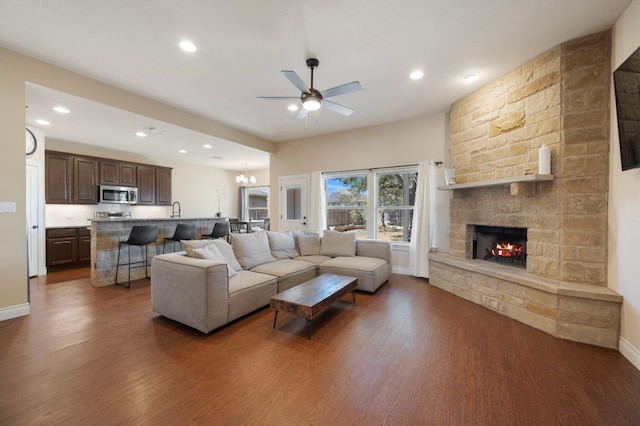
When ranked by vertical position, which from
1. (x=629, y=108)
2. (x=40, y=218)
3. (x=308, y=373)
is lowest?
(x=308, y=373)

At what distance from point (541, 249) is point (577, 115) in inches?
55.8

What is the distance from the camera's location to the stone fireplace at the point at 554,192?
98.3 inches

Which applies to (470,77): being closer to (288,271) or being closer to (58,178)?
(288,271)

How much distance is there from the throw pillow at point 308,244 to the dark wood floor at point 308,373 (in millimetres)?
1685

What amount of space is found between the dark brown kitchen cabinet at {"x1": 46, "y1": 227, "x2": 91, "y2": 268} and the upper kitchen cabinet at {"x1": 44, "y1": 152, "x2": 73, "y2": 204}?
2.29 feet

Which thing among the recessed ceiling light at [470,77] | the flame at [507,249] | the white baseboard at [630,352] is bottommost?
the white baseboard at [630,352]

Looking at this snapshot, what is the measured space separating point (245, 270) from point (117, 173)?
5.25m

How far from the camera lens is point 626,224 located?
225 cm

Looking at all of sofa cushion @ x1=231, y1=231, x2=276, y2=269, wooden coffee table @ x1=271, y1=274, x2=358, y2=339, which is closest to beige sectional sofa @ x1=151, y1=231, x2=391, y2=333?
sofa cushion @ x1=231, y1=231, x2=276, y2=269

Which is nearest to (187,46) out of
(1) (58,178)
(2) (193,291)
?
(2) (193,291)

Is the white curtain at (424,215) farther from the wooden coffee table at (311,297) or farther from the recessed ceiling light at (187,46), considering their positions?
the recessed ceiling light at (187,46)

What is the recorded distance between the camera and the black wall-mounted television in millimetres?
1930

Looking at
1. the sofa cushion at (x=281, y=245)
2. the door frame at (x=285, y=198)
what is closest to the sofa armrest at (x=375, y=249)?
the sofa cushion at (x=281, y=245)

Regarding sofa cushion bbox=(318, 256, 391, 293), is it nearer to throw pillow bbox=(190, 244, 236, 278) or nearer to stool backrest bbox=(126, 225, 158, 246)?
throw pillow bbox=(190, 244, 236, 278)
